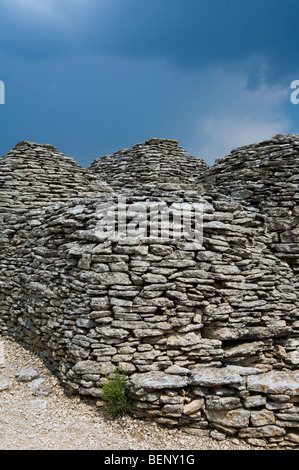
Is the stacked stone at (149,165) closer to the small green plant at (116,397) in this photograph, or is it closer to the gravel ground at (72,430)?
the gravel ground at (72,430)

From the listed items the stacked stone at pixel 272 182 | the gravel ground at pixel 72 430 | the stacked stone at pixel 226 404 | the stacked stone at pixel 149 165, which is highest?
the stacked stone at pixel 149 165

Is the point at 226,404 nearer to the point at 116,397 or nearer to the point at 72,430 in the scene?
the point at 116,397

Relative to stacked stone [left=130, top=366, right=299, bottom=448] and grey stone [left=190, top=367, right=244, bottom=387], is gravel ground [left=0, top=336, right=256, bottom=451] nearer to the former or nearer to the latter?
stacked stone [left=130, top=366, right=299, bottom=448]

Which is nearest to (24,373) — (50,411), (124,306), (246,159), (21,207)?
(50,411)

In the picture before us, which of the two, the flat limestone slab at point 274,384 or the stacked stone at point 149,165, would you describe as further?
the stacked stone at point 149,165

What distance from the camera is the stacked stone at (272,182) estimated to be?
9.27 meters

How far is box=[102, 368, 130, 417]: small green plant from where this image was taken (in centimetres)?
609

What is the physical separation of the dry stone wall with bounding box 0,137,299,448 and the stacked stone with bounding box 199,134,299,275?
417mm

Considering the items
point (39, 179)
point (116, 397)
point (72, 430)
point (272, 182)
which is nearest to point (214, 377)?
point (116, 397)

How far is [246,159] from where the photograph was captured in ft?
36.4

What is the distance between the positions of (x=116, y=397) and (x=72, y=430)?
3.19 ft

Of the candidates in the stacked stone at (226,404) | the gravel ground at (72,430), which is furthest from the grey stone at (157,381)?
the gravel ground at (72,430)

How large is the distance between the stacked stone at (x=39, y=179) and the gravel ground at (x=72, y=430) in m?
7.66
